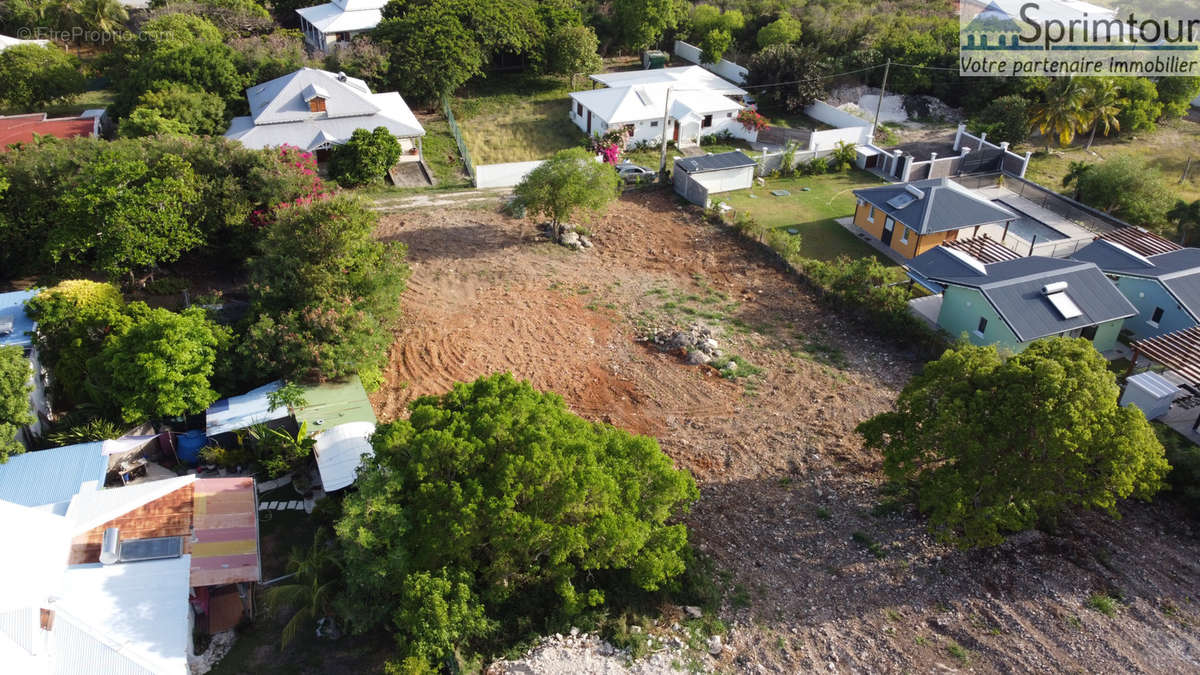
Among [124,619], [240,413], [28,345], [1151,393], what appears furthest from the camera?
[1151,393]

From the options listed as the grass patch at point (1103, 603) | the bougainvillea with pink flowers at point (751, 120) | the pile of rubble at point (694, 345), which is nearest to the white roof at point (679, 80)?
the bougainvillea with pink flowers at point (751, 120)

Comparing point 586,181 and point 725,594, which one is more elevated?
point 586,181

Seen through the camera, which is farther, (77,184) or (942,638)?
(77,184)

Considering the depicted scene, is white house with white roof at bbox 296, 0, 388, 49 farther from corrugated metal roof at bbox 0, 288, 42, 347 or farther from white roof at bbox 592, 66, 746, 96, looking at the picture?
corrugated metal roof at bbox 0, 288, 42, 347

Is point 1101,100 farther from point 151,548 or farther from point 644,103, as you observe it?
point 151,548

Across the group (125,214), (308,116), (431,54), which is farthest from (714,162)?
(125,214)

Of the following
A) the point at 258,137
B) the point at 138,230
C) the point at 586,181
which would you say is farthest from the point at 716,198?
the point at 138,230

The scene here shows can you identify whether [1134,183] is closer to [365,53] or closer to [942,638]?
[942,638]
